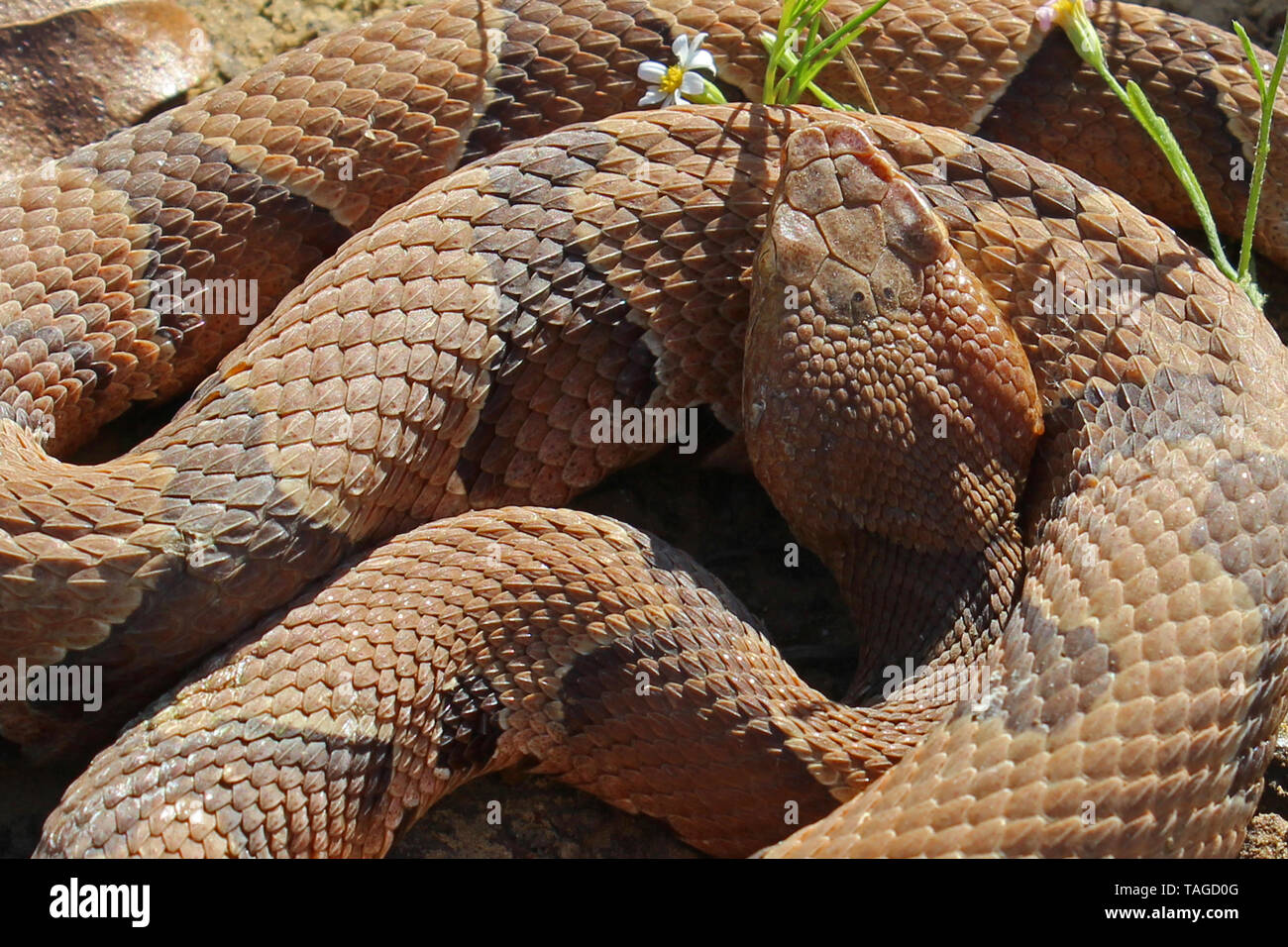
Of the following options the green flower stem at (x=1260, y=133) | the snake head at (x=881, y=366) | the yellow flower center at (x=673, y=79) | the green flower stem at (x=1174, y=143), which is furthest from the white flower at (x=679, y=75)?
the green flower stem at (x=1260, y=133)

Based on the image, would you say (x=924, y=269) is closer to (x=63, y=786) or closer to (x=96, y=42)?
(x=63, y=786)

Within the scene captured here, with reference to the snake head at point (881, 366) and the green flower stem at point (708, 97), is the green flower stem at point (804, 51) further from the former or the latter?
the snake head at point (881, 366)

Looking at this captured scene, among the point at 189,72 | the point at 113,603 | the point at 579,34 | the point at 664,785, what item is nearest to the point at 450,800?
the point at 664,785

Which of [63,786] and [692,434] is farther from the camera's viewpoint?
[692,434]

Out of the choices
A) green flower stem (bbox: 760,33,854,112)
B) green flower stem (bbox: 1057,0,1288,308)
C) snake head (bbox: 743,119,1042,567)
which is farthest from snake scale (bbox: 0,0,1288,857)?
green flower stem (bbox: 1057,0,1288,308)

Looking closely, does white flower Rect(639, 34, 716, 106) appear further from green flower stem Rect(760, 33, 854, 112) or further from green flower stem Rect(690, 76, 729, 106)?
green flower stem Rect(760, 33, 854, 112)

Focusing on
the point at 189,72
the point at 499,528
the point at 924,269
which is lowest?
the point at 499,528

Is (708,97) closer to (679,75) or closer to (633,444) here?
(679,75)
